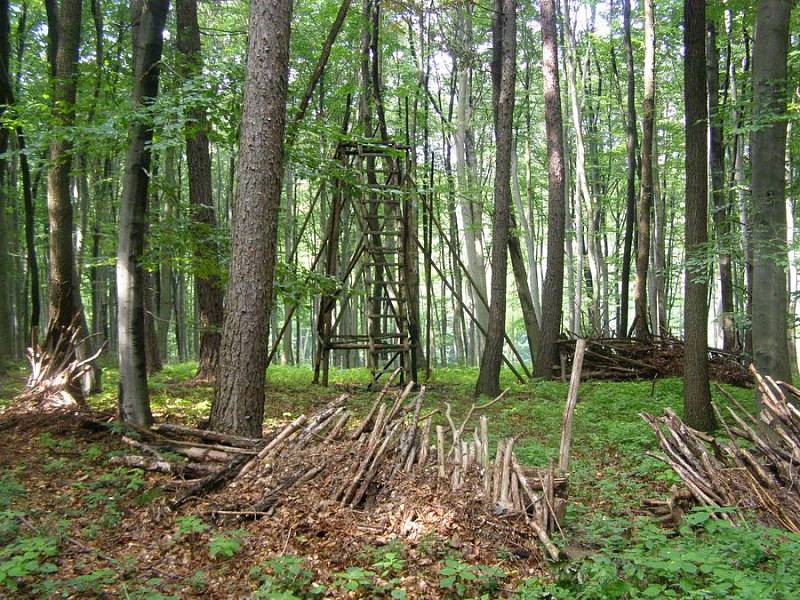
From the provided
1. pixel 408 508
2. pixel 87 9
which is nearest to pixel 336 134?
pixel 408 508

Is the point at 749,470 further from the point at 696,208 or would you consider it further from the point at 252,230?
the point at 252,230

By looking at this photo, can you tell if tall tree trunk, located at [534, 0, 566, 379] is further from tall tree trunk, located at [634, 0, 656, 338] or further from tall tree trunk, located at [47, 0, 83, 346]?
tall tree trunk, located at [47, 0, 83, 346]

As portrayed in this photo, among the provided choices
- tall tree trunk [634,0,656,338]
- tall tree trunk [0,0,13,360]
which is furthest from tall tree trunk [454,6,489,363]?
tall tree trunk [0,0,13,360]

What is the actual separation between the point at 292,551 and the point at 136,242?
4072 millimetres

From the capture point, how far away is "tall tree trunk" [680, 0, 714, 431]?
7.49 meters

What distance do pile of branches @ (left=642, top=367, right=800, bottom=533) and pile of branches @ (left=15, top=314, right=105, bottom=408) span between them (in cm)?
665

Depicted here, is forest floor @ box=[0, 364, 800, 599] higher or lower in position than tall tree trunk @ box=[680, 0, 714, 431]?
lower

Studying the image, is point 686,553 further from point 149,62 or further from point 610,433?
point 149,62

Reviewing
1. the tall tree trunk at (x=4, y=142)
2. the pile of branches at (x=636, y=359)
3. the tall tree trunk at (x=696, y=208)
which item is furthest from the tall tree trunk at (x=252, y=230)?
the pile of branches at (x=636, y=359)

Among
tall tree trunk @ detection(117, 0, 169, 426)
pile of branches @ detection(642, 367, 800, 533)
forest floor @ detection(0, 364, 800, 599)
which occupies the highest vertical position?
tall tree trunk @ detection(117, 0, 169, 426)

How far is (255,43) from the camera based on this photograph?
5906 millimetres

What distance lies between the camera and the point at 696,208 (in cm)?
776

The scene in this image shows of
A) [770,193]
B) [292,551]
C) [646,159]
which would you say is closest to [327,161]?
[292,551]

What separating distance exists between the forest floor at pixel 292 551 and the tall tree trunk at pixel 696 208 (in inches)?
82.5
